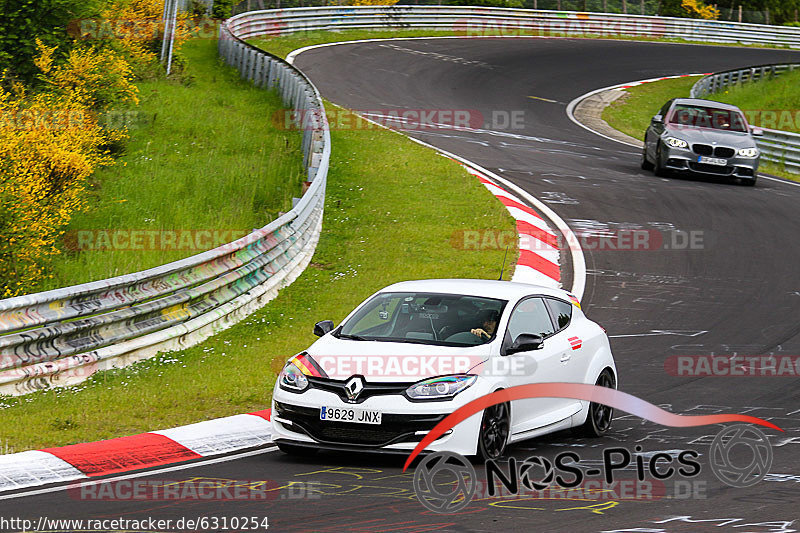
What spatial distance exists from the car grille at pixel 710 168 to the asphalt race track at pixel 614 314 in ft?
1.08

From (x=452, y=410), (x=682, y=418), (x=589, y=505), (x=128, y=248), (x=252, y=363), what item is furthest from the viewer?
(x=128, y=248)

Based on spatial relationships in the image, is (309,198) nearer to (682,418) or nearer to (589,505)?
(682,418)

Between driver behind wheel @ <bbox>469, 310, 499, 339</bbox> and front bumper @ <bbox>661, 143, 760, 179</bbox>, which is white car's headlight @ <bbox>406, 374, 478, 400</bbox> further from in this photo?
front bumper @ <bbox>661, 143, 760, 179</bbox>

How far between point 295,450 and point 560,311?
295 centimetres

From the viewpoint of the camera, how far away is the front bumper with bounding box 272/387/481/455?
26.2ft

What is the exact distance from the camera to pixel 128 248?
16.1m

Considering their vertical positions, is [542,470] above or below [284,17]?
below

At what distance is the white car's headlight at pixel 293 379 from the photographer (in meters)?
8.40

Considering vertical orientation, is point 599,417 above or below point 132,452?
below

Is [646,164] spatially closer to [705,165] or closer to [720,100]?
[705,165]

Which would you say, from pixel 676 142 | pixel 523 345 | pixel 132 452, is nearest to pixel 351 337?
pixel 523 345

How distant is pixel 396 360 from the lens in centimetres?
843

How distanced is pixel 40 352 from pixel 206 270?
9.43 feet

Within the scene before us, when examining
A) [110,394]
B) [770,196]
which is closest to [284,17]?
[770,196]
